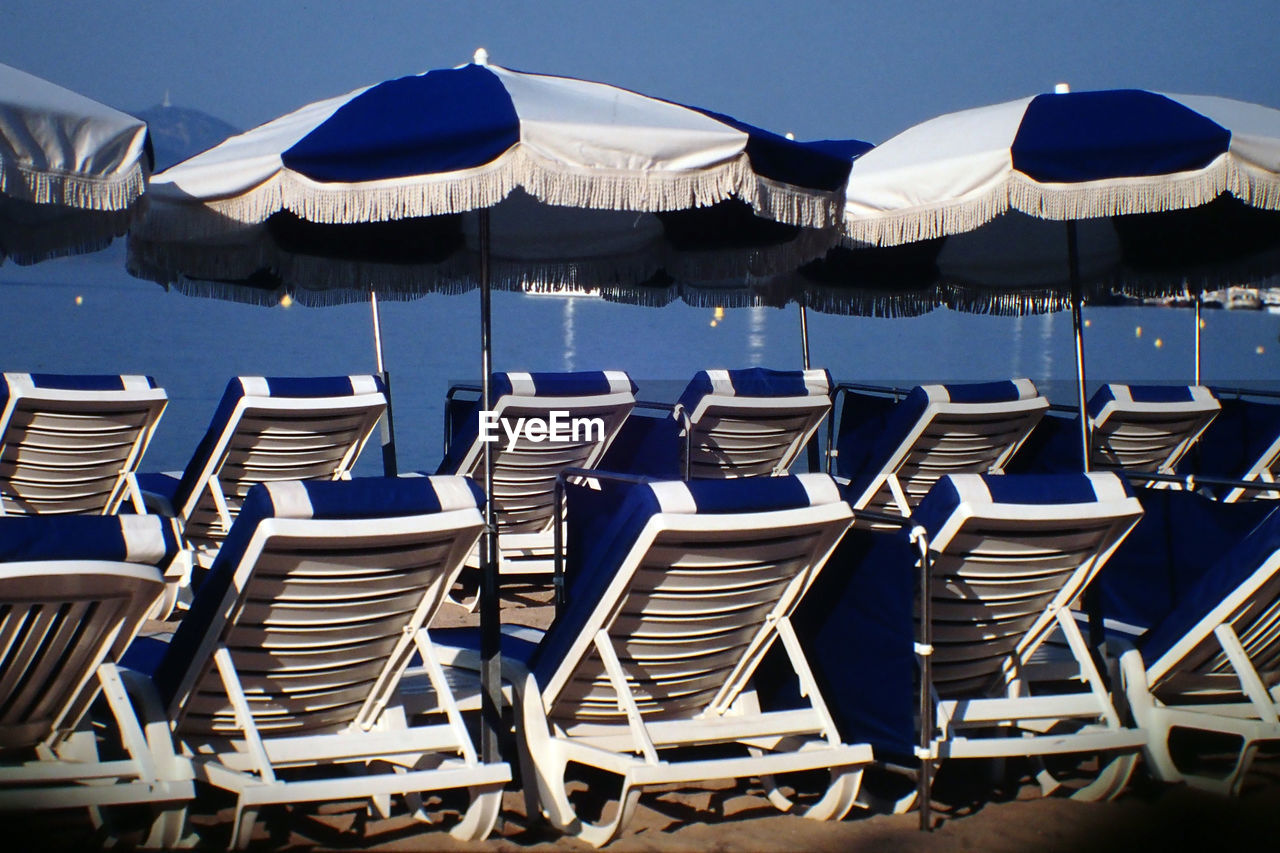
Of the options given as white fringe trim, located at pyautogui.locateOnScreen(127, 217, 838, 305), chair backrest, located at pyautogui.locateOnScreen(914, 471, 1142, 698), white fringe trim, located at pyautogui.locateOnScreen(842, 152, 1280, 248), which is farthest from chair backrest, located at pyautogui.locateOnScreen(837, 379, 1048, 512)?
chair backrest, located at pyautogui.locateOnScreen(914, 471, 1142, 698)

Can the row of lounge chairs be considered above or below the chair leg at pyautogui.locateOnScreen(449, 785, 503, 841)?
above

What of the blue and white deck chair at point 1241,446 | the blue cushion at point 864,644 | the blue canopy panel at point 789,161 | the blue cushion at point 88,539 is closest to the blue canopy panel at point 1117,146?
the blue canopy panel at point 789,161

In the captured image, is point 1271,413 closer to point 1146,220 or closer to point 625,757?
point 1146,220

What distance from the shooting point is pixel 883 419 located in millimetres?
6340

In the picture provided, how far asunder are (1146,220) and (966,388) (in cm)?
111

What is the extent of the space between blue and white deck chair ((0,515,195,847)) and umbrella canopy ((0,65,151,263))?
1.20m

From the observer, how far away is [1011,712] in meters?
3.32

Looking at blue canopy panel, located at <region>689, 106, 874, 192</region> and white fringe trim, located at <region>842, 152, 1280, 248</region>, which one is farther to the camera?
white fringe trim, located at <region>842, 152, 1280, 248</region>

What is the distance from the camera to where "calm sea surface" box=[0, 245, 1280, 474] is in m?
18.2

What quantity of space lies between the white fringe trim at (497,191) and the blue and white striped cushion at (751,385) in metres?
2.16

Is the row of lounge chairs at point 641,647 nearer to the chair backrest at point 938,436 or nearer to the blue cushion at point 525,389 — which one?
the blue cushion at point 525,389

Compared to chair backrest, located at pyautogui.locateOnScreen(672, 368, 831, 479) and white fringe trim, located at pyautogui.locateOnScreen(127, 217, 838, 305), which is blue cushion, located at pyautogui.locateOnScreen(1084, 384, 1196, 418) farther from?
white fringe trim, located at pyautogui.locateOnScreen(127, 217, 838, 305)

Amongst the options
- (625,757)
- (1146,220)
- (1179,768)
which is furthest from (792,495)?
(1146,220)

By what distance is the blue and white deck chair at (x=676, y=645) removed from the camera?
9.58 feet
